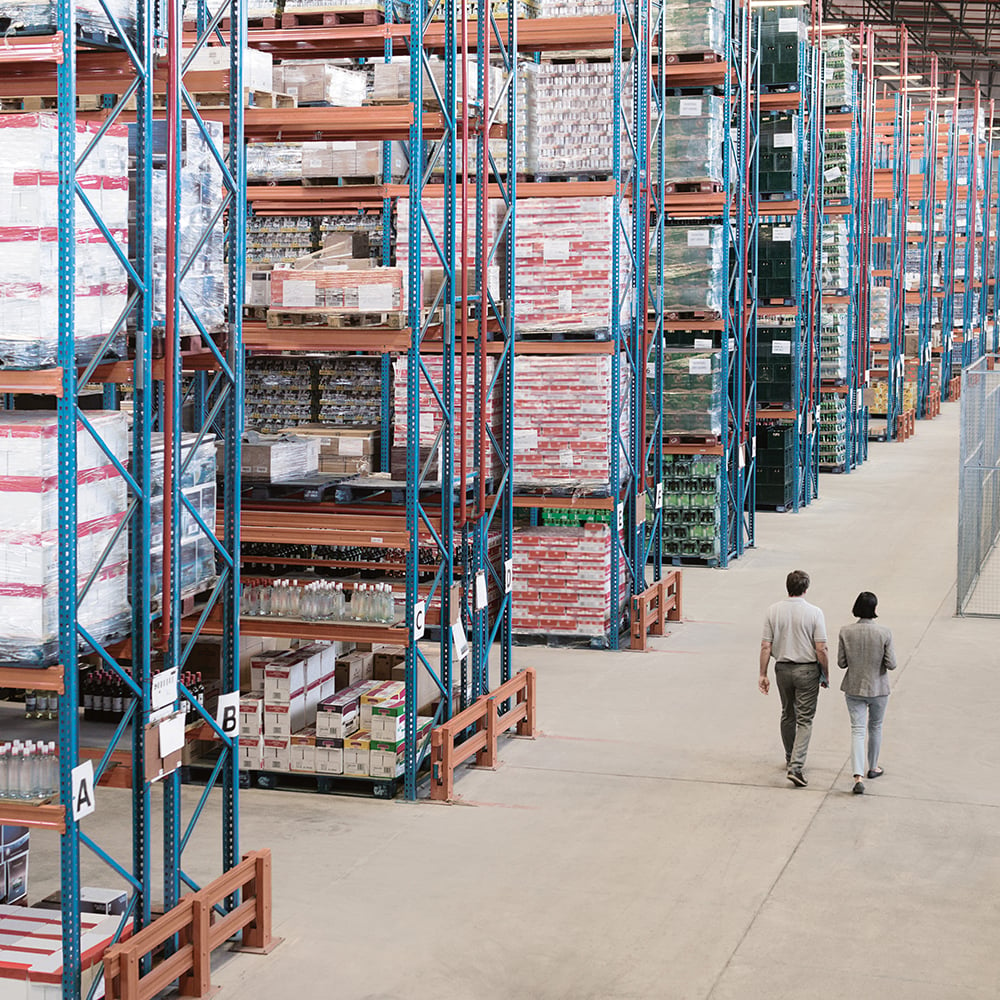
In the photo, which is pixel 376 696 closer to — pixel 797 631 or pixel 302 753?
pixel 302 753

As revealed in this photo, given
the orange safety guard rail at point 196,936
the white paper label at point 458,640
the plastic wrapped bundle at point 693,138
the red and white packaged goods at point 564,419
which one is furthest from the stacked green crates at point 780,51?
the orange safety guard rail at point 196,936

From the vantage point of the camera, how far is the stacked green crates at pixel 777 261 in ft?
66.6

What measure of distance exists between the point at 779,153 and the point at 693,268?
4251 millimetres

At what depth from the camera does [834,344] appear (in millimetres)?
25422

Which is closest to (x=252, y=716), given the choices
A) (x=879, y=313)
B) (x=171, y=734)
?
(x=171, y=734)

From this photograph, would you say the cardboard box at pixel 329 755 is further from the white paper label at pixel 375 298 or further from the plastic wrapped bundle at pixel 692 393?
the plastic wrapped bundle at pixel 692 393

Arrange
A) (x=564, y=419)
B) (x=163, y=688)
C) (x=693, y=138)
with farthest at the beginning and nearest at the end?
1. (x=693, y=138)
2. (x=564, y=419)
3. (x=163, y=688)

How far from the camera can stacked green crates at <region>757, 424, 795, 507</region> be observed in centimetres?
2116

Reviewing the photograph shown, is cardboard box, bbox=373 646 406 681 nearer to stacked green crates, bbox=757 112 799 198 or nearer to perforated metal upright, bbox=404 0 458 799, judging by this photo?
perforated metal upright, bbox=404 0 458 799

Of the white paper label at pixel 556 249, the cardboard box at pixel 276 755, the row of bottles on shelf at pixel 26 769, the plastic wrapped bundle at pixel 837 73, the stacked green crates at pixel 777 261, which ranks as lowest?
the cardboard box at pixel 276 755

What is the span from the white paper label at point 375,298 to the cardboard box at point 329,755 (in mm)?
2575

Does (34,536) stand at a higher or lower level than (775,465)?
higher

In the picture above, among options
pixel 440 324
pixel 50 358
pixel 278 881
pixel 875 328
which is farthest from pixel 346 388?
pixel 875 328

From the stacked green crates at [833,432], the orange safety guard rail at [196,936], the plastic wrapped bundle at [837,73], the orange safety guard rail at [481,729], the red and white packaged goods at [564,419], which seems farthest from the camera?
the stacked green crates at [833,432]
